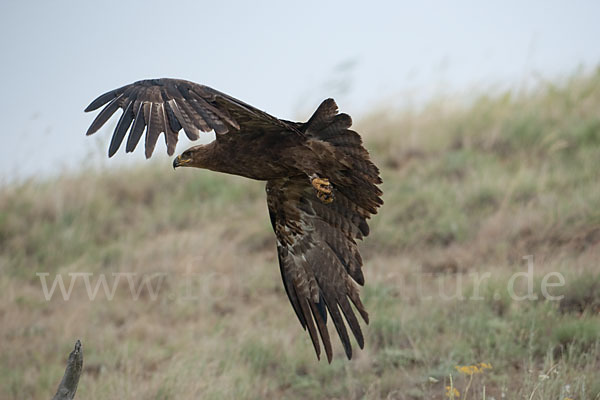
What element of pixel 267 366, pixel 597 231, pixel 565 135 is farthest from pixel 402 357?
pixel 565 135

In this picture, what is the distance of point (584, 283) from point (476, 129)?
4.09 metres

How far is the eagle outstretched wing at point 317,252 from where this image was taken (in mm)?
5609

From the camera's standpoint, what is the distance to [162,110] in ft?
14.0

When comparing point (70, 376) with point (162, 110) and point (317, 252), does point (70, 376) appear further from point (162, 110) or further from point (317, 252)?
point (317, 252)

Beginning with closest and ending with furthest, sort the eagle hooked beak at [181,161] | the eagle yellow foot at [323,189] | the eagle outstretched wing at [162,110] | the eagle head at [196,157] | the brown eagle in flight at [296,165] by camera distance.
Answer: the eagle outstretched wing at [162,110]
the brown eagle in flight at [296,165]
the eagle yellow foot at [323,189]
the eagle head at [196,157]
the eagle hooked beak at [181,161]

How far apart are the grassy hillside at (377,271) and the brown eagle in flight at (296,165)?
837 millimetres

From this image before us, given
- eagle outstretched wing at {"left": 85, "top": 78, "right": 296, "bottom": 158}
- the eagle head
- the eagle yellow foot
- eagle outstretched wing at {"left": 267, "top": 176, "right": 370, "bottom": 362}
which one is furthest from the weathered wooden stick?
eagle outstretched wing at {"left": 267, "top": 176, "right": 370, "bottom": 362}

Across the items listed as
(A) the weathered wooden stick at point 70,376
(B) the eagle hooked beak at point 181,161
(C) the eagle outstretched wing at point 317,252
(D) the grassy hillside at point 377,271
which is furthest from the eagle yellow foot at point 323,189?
(A) the weathered wooden stick at point 70,376

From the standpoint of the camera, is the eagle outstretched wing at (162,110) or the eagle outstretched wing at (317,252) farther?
the eagle outstretched wing at (317,252)

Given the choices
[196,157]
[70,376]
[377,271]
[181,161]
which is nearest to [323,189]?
[196,157]

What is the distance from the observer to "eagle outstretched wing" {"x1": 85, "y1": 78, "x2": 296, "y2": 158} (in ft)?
13.5

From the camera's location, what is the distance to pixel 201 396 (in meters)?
5.72

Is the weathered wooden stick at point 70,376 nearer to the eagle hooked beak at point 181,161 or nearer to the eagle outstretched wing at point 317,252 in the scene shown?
the eagle hooked beak at point 181,161

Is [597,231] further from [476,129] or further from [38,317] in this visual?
[38,317]
